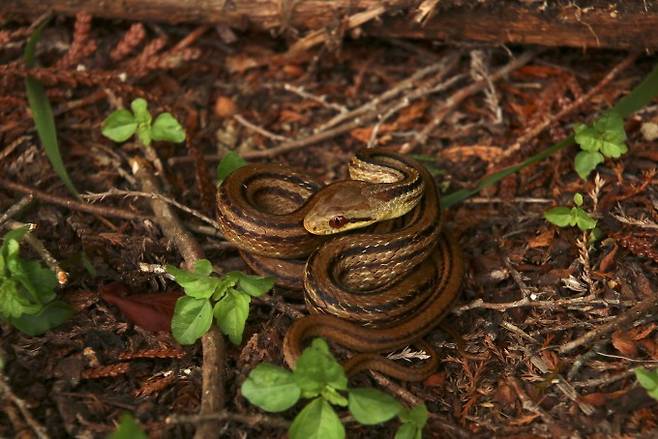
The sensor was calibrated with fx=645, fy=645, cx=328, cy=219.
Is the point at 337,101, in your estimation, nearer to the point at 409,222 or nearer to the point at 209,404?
the point at 409,222

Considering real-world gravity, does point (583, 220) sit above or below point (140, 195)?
below

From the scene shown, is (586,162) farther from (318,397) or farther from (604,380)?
(318,397)

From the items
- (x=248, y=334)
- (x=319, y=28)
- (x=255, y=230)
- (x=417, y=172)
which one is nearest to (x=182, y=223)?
(x=255, y=230)

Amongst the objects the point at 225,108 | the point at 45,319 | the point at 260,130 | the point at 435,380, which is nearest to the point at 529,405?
the point at 435,380

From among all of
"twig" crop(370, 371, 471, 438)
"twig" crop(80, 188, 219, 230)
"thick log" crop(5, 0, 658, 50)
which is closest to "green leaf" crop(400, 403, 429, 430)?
"twig" crop(370, 371, 471, 438)

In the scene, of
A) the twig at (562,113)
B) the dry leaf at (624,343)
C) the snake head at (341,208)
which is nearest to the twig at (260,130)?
the snake head at (341,208)

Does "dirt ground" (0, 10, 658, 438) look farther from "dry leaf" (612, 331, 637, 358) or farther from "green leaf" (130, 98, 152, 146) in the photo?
"green leaf" (130, 98, 152, 146)
